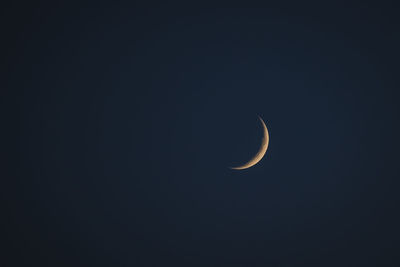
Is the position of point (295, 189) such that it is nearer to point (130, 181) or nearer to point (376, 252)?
point (376, 252)

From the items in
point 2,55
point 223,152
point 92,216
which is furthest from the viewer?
point 223,152

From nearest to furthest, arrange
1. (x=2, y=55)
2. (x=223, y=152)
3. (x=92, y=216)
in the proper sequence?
(x=2, y=55)
(x=92, y=216)
(x=223, y=152)

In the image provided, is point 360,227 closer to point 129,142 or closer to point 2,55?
point 129,142

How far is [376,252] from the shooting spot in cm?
770

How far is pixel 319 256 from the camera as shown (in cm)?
777

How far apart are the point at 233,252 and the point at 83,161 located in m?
5.18

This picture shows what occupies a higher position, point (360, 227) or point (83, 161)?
point (83, 161)

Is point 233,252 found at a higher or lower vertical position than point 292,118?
lower

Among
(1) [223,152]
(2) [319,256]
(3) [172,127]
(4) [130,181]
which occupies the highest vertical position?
(3) [172,127]

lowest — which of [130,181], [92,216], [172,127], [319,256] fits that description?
[319,256]

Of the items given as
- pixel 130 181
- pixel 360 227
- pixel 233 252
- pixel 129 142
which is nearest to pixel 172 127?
pixel 129 142

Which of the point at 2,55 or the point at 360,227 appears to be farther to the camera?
the point at 360,227

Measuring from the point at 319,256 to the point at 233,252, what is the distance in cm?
247

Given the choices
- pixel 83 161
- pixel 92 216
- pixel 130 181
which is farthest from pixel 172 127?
pixel 92 216
